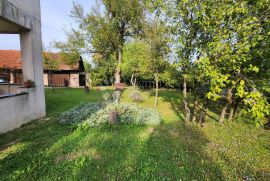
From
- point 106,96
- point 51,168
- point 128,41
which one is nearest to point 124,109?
point 106,96

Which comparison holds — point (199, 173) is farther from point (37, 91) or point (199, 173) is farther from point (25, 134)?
point (37, 91)

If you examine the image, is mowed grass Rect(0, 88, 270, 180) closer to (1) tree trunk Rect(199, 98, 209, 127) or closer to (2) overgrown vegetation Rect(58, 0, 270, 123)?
(1) tree trunk Rect(199, 98, 209, 127)

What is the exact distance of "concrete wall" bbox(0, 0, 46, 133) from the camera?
6.59 m

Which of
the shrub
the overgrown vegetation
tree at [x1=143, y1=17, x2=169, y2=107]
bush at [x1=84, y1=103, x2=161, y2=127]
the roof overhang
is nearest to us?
the overgrown vegetation

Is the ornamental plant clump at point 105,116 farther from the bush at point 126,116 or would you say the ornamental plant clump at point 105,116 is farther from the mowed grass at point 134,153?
the mowed grass at point 134,153

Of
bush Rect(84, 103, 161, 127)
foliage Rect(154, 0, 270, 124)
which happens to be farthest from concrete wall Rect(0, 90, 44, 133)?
foliage Rect(154, 0, 270, 124)

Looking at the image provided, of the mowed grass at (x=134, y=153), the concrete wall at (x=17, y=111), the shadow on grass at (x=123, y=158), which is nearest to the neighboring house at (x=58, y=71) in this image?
the concrete wall at (x=17, y=111)

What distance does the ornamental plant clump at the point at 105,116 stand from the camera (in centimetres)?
753

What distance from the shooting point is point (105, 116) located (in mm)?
7668

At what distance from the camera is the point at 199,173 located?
4102mm

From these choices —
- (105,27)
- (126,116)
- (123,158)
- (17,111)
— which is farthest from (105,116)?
(105,27)

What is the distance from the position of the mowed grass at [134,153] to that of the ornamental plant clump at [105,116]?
0.43 m

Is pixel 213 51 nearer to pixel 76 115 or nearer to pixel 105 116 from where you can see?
pixel 105 116

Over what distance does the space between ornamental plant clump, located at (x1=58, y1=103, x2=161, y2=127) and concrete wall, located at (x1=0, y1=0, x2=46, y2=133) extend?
1.41 meters
